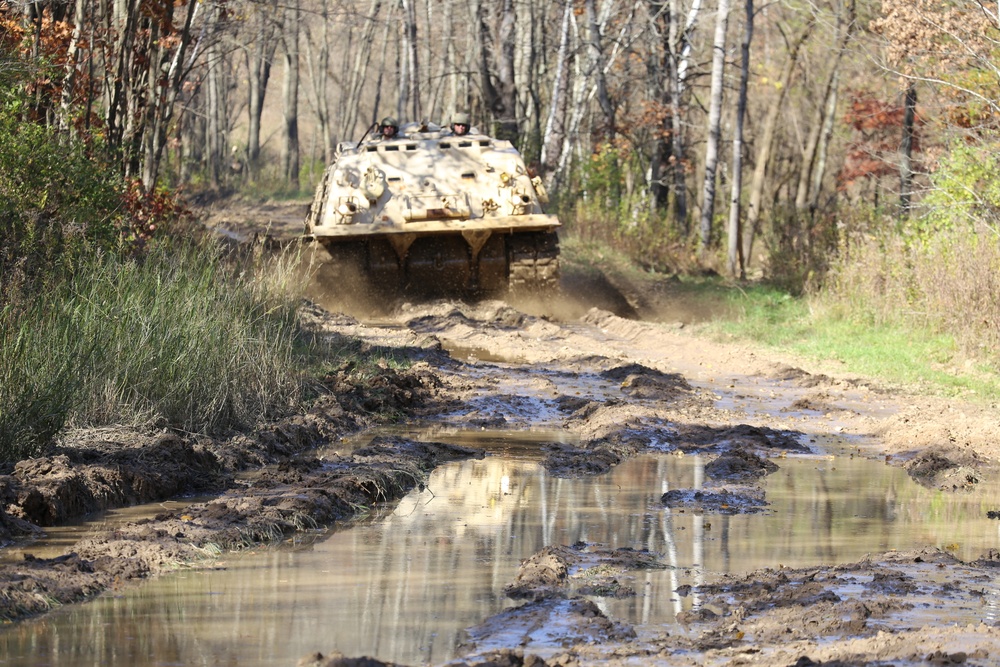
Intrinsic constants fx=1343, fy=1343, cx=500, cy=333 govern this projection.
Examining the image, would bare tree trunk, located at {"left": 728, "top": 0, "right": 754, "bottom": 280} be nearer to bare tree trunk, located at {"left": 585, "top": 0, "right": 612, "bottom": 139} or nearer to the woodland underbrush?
bare tree trunk, located at {"left": 585, "top": 0, "right": 612, "bottom": 139}

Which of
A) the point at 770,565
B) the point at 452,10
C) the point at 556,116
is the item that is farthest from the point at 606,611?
the point at 452,10

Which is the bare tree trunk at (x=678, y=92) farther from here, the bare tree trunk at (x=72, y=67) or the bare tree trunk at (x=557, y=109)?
the bare tree trunk at (x=72, y=67)

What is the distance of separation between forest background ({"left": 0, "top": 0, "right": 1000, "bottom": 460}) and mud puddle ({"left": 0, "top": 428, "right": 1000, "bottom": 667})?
235cm

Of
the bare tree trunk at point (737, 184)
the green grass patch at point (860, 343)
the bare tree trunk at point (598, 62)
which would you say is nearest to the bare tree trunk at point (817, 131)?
the bare tree trunk at point (737, 184)

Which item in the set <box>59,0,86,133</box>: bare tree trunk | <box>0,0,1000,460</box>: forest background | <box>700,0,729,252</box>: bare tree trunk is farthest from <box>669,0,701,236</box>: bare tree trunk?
<box>59,0,86,133</box>: bare tree trunk

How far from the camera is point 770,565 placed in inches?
222

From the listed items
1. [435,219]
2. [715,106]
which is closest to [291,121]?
[715,106]

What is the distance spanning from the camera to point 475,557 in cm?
570

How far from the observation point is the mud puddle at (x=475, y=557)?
4383 millimetres

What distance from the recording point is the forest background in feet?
37.0

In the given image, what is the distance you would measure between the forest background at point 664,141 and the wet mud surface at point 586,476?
1.27m

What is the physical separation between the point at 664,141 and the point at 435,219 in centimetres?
1186

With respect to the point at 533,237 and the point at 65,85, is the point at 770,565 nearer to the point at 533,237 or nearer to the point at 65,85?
the point at 65,85

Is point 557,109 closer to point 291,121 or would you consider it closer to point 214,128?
point 291,121
